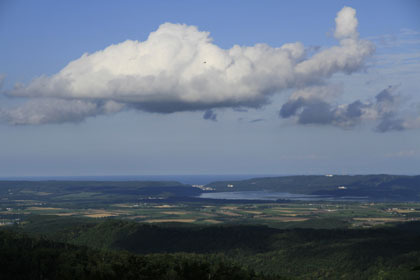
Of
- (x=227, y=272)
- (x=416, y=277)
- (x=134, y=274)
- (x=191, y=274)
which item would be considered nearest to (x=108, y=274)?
(x=134, y=274)

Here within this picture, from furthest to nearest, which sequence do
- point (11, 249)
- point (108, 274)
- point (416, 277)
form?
point (11, 249) < point (108, 274) < point (416, 277)

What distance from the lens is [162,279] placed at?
17288 centimetres

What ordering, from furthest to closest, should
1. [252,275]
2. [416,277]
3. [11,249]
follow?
[11,249]
[252,275]
[416,277]

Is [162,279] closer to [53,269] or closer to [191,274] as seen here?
[191,274]

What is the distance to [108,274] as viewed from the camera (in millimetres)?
175500

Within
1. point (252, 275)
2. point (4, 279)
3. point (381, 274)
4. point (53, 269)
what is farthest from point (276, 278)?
point (4, 279)

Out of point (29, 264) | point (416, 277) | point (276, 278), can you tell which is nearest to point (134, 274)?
point (29, 264)

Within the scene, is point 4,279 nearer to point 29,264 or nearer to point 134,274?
point 29,264

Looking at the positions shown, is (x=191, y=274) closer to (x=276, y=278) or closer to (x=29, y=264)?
(x=276, y=278)

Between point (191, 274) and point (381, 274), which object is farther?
point (381, 274)

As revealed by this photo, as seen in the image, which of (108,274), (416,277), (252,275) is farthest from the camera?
(252,275)

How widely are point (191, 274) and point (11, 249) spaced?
66.5 meters

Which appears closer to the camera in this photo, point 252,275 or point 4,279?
point 4,279

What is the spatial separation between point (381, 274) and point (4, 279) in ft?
408
